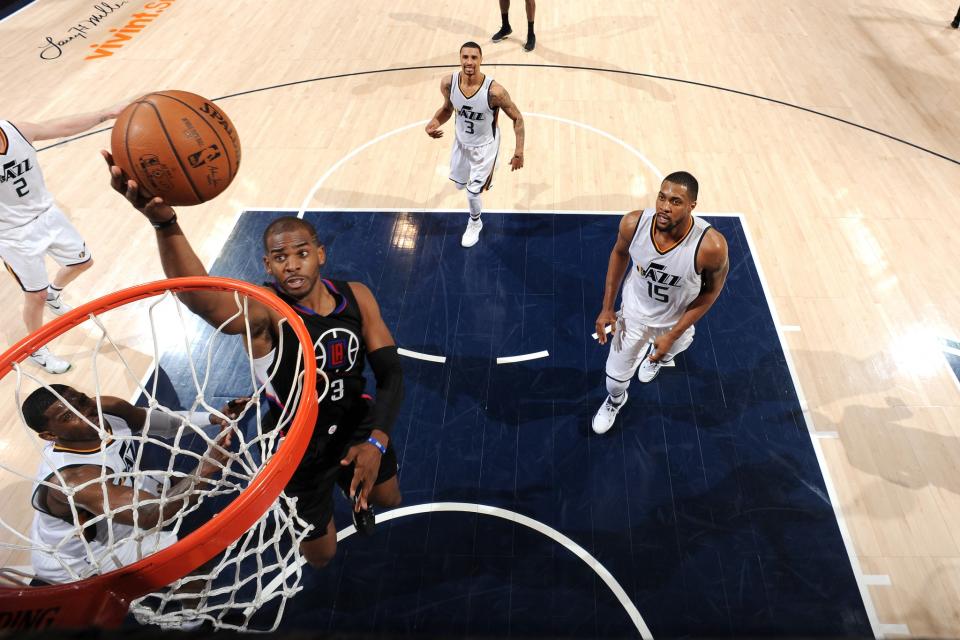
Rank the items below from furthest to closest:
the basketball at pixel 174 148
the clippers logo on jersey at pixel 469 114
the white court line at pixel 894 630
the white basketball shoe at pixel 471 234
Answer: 1. the white basketball shoe at pixel 471 234
2. the clippers logo on jersey at pixel 469 114
3. the white court line at pixel 894 630
4. the basketball at pixel 174 148

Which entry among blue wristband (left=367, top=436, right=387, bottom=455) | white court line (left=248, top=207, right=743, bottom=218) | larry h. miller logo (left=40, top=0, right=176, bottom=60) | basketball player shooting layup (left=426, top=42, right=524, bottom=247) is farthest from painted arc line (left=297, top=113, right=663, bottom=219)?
larry h. miller logo (left=40, top=0, right=176, bottom=60)

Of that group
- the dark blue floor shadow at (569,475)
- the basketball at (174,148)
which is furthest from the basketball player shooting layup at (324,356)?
the dark blue floor shadow at (569,475)

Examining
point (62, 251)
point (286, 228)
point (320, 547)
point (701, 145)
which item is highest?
point (286, 228)

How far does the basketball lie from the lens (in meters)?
2.56

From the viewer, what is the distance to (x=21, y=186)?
170 inches

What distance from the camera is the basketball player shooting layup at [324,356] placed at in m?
2.58

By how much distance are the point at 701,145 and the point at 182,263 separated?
596 centimetres

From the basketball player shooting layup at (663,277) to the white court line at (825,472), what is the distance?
3.93ft

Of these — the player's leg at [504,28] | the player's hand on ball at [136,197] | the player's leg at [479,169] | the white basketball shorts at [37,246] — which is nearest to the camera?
the player's hand on ball at [136,197]

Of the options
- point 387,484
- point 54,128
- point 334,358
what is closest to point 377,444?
point 334,358

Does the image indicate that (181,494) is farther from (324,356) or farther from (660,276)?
(660,276)

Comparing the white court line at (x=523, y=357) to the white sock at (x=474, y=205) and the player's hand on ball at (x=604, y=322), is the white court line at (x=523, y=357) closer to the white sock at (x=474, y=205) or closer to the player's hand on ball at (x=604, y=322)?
the player's hand on ball at (x=604, y=322)

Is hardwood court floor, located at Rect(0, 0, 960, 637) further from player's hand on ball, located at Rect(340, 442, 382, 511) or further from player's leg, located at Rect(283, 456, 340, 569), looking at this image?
player's hand on ball, located at Rect(340, 442, 382, 511)

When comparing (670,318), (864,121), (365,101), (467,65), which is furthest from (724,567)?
(365,101)
